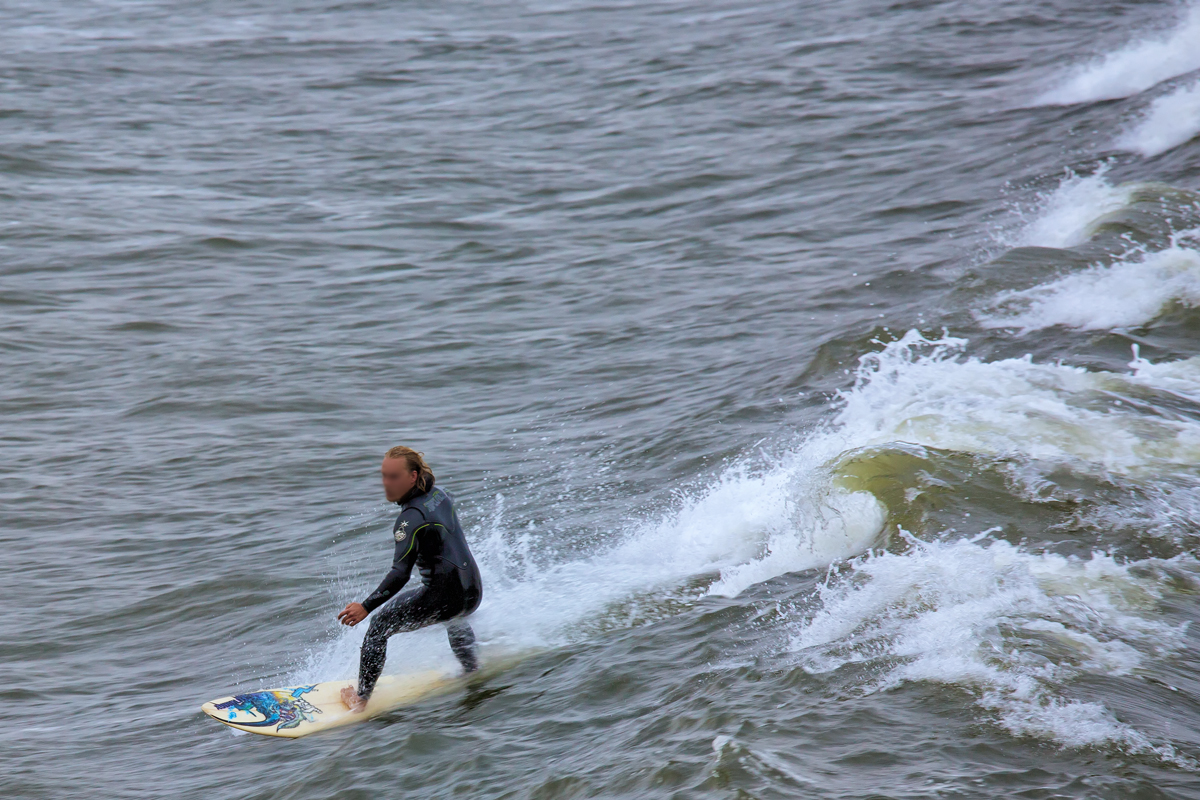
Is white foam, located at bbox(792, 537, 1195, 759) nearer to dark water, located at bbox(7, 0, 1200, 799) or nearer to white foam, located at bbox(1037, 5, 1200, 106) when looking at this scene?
dark water, located at bbox(7, 0, 1200, 799)

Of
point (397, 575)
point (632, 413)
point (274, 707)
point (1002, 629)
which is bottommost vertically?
point (632, 413)

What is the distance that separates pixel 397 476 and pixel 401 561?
628 mm

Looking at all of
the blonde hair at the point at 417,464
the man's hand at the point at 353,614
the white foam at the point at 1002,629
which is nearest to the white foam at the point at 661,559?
the white foam at the point at 1002,629

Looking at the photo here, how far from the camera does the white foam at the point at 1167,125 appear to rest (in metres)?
19.0

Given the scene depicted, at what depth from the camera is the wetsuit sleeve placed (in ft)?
28.1

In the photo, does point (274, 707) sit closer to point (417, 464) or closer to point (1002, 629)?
point (417, 464)

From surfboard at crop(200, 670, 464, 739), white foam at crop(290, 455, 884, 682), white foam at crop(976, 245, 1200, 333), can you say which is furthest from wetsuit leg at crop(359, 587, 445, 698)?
white foam at crop(976, 245, 1200, 333)

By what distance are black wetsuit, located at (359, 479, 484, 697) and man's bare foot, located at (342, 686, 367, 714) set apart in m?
0.07

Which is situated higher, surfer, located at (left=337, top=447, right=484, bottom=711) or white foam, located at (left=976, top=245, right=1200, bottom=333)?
surfer, located at (left=337, top=447, right=484, bottom=711)

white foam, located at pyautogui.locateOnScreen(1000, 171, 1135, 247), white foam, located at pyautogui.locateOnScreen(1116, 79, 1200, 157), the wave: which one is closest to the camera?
the wave

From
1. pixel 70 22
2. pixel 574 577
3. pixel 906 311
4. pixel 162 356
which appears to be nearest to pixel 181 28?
pixel 70 22

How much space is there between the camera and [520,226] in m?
21.3

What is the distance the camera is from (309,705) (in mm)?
8859

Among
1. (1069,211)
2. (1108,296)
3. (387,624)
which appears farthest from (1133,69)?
(387,624)
